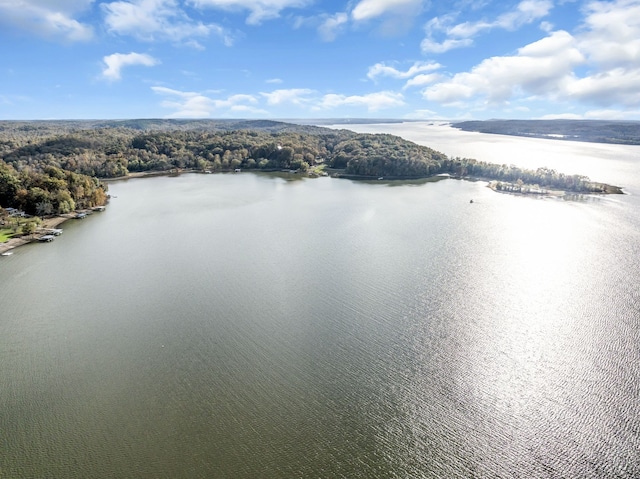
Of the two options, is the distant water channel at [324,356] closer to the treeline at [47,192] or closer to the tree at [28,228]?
the tree at [28,228]

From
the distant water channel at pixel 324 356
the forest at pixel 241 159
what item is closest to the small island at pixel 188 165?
the forest at pixel 241 159

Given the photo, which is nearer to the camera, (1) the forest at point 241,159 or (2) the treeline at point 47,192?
(2) the treeline at point 47,192

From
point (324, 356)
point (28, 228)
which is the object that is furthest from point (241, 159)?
point (324, 356)

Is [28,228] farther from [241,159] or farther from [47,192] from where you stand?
[241,159]

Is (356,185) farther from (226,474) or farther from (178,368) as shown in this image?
(226,474)

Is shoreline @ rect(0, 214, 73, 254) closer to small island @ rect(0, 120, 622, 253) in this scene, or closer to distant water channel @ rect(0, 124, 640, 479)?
small island @ rect(0, 120, 622, 253)

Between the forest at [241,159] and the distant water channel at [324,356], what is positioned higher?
the forest at [241,159]

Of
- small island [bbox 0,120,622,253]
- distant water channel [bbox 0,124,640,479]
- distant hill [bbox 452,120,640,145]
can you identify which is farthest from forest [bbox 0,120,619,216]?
distant hill [bbox 452,120,640,145]

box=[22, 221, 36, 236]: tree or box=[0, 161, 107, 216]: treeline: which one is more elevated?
box=[0, 161, 107, 216]: treeline
